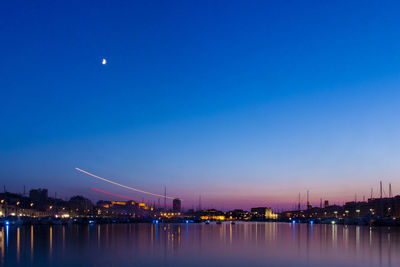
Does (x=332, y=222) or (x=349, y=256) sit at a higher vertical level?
(x=349, y=256)

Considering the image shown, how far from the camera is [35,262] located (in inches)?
993

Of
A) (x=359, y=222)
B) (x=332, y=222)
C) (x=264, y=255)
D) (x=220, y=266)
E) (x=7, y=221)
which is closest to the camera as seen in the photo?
(x=220, y=266)

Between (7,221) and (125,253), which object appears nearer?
(125,253)

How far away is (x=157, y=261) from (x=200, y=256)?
471cm

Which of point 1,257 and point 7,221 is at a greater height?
point 1,257

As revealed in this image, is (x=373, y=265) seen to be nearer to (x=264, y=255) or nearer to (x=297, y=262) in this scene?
(x=297, y=262)

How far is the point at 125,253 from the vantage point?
31.2m

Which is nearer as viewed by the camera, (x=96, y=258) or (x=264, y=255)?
(x=96, y=258)

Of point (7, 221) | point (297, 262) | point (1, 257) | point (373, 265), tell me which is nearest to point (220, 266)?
point (297, 262)

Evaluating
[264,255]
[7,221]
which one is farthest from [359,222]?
[264,255]

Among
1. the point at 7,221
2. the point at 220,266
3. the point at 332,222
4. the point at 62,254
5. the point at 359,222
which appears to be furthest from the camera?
the point at 332,222

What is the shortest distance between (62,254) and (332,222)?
151m

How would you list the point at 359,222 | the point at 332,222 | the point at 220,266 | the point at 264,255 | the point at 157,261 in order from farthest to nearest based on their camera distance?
1. the point at 332,222
2. the point at 359,222
3. the point at 264,255
4. the point at 157,261
5. the point at 220,266

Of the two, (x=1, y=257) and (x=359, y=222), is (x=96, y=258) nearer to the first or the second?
(x=1, y=257)
